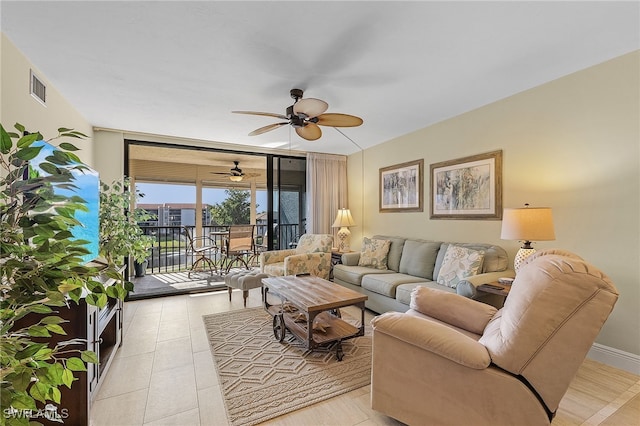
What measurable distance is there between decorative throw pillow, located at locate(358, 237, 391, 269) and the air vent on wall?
12.1ft

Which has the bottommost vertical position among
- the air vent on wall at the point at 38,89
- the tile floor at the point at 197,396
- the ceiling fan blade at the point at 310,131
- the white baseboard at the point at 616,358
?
the tile floor at the point at 197,396

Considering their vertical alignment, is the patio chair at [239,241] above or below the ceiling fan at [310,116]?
below

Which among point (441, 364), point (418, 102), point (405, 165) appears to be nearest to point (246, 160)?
point (405, 165)

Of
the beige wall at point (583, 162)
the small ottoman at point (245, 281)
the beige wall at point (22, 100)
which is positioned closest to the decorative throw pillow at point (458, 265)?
the beige wall at point (583, 162)

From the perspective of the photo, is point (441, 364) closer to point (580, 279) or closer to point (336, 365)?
point (580, 279)

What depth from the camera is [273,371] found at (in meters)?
2.21

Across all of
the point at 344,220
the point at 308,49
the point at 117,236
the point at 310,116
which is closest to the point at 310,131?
the point at 310,116

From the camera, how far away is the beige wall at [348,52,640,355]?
2.19m

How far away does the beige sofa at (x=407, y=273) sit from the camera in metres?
2.74

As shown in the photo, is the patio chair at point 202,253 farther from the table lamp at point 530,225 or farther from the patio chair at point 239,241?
the table lamp at point 530,225

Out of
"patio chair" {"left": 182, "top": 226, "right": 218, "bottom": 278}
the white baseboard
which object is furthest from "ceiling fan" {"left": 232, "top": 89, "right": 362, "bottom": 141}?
"patio chair" {"left": 182, "top": 226, "right": 218, "bottom": 278}

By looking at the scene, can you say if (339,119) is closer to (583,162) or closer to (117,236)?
(583,162)

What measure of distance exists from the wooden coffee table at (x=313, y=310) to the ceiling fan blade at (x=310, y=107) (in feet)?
5.22

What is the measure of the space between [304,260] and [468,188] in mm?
2128
